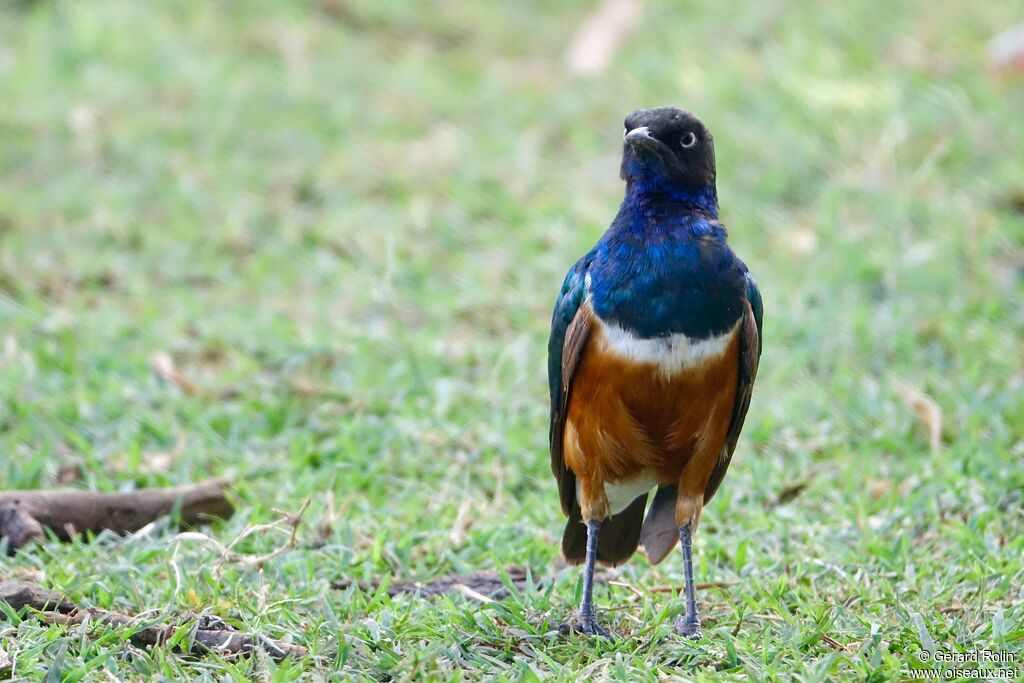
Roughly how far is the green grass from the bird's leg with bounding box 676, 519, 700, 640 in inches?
2.3

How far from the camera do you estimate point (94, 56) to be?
9.81m

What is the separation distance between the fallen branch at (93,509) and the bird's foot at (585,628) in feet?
5.02

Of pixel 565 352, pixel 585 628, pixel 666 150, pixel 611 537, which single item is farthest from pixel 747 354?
pixel 585 628

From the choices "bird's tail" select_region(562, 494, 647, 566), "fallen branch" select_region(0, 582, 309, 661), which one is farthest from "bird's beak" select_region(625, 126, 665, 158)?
"fallen branch" select_region(0, 582, 309, 661)

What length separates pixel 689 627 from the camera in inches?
161

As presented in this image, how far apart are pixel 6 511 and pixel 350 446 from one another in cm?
139

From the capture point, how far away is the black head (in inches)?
167

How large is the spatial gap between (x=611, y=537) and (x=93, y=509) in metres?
1.73

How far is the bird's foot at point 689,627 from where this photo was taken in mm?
4035

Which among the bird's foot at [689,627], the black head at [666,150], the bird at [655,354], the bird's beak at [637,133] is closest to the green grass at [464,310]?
the bird's foot at [689,627]

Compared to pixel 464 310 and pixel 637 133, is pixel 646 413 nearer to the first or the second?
pixel 637 133

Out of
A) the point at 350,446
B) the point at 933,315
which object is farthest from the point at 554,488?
the point at 933,315

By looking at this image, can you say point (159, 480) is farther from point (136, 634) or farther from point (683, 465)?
point (683, 465)

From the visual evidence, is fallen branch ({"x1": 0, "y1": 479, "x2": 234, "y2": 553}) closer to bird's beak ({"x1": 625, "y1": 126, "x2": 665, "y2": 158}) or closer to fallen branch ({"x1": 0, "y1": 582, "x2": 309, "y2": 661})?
fallen branch ({"x1": 0, "y1": 582, "x2": 309, "y2": 661})
